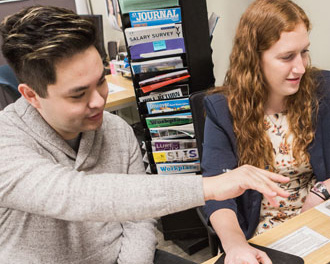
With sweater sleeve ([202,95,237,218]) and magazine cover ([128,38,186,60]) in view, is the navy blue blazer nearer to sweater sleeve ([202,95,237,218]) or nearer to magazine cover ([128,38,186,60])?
sweater sleeve ([202,95,237,218])

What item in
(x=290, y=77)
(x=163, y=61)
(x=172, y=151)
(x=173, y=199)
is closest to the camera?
(x=173, y=199)

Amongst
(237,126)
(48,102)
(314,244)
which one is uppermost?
(48,102)

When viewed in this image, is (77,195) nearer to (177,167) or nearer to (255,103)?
(255,103)

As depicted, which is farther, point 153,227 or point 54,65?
point 153,227

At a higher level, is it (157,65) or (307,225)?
(157,65)

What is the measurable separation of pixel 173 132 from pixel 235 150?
0.59m

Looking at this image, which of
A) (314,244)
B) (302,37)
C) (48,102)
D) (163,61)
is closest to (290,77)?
(302,37)

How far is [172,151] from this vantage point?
5.79 ft

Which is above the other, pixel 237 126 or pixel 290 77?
pixel 290 77

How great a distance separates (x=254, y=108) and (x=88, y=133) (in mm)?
601

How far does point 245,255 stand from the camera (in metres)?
0.80

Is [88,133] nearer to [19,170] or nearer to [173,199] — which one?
[19,170]

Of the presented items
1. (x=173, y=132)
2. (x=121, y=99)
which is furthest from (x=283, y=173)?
(x=121, y=99)

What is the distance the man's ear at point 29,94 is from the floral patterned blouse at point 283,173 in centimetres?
79
